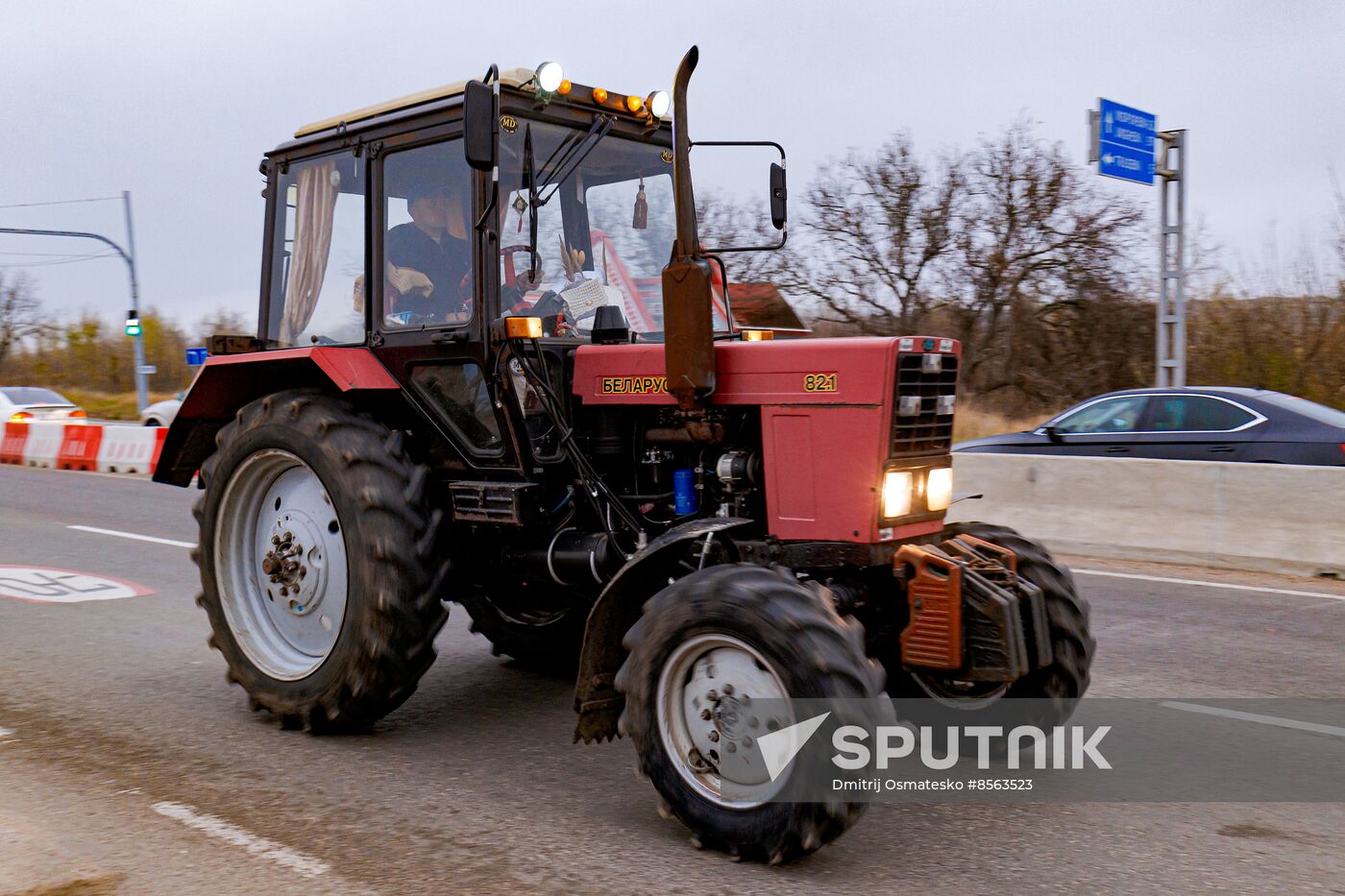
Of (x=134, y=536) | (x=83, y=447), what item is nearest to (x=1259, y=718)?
(x=134, y=536)

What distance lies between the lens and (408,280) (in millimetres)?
5262

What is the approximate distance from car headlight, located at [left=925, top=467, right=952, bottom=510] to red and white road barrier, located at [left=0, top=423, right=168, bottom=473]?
1620cm

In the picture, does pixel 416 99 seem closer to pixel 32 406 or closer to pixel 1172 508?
pixel 1172 508

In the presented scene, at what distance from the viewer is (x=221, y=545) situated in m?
5.65

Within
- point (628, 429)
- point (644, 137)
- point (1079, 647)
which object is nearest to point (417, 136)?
point (644, 137)

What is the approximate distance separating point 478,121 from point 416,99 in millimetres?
952

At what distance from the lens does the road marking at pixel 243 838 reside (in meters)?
3.72

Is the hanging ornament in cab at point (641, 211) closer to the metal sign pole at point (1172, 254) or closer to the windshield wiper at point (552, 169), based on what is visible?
the windshield wiper at point (552, 169)

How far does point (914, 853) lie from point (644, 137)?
3.34 m

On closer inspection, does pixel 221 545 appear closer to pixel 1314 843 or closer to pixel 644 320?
pixel 644 320

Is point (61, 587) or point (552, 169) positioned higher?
point (552, 169)

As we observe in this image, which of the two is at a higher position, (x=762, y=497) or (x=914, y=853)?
(x=762, y=497)

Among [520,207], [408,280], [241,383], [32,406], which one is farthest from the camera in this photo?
[32,406]

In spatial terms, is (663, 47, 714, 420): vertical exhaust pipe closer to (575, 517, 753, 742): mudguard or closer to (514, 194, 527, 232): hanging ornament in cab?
(575, 517, 753, 742): mudguard
